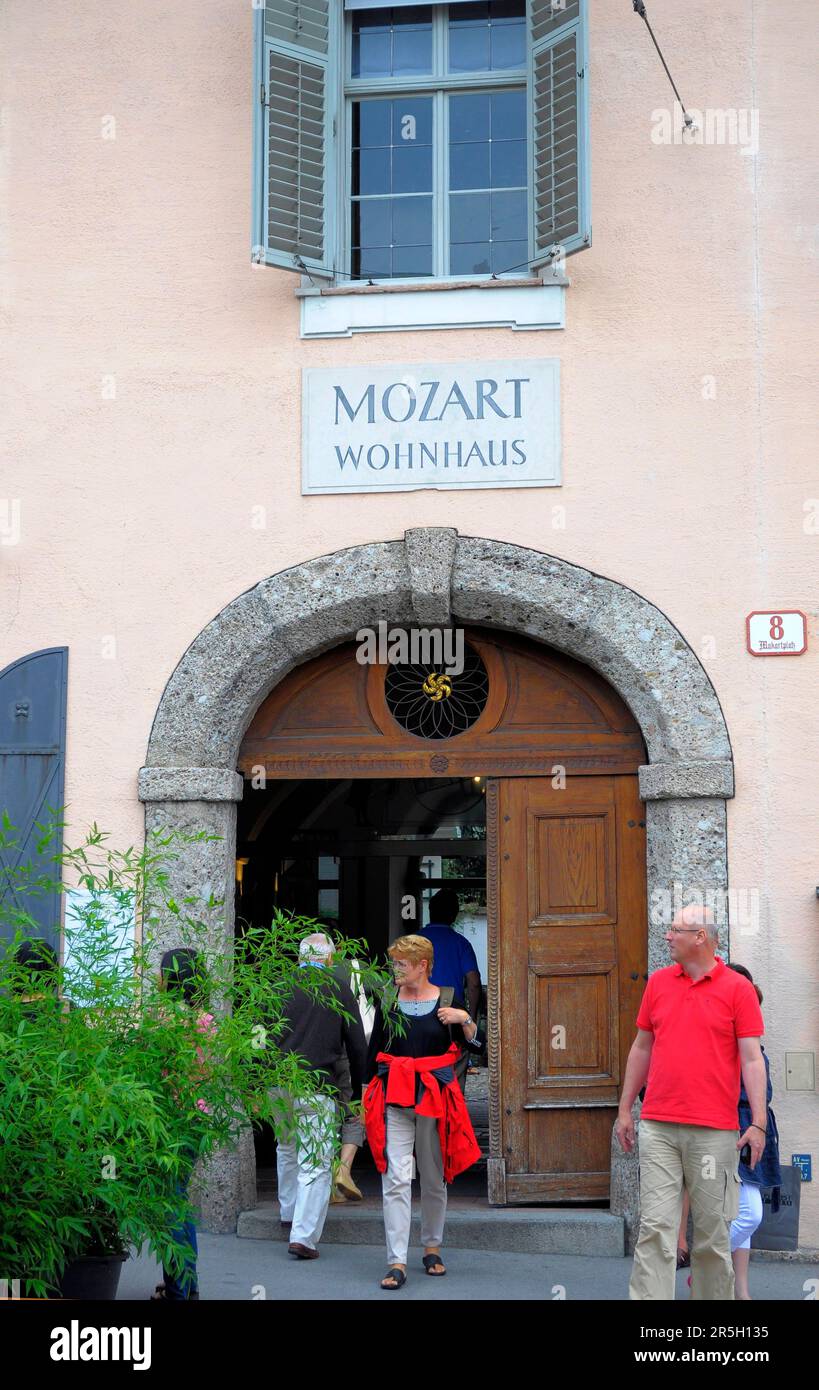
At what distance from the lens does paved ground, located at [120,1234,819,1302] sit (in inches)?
245

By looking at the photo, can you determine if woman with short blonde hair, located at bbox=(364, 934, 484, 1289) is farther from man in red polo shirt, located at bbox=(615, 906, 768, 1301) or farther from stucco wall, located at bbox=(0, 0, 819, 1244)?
stucco wall, located at bbox=(0, 0, 819, 1244)

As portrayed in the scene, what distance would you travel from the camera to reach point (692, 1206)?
17.5 feet

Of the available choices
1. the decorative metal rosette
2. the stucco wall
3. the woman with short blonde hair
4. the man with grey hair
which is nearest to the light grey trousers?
the woman with short blonde hair

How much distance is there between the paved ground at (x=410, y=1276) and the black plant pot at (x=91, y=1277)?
949mm

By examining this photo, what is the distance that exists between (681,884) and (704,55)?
12.9 ft

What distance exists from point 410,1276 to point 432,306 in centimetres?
439

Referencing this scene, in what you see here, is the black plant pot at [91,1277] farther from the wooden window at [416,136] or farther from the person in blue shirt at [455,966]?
the wooden window at [416,136]

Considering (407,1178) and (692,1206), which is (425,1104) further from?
(692,1206)

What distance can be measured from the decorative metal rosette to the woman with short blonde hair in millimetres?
1463

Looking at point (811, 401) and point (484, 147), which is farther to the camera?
point (484, 147)

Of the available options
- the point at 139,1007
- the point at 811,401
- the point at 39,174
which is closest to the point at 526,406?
the point at 811,401

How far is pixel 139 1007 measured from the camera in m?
5.09

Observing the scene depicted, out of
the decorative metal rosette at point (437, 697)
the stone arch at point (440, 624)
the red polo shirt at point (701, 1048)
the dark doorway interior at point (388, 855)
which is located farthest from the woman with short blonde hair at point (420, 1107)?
the dark doorway interior at point (388, 855)
